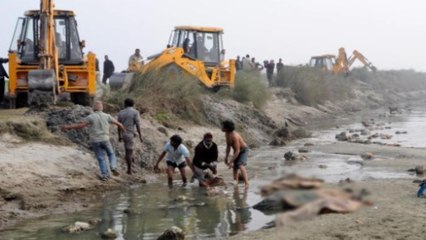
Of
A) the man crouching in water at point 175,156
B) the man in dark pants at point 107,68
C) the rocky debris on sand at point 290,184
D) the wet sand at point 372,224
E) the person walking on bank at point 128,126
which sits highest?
the man in dark pants at point 107,68

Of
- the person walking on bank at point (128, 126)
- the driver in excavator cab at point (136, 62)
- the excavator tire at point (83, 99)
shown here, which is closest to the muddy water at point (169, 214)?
the person walking on bank at point (128, 126)

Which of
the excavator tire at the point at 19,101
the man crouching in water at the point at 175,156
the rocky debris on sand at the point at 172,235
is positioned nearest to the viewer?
the rocky debris on sand at the point at 172,235

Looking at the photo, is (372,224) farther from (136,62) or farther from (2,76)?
(136,62)

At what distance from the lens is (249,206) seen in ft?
34.7

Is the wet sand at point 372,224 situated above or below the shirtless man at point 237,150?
below

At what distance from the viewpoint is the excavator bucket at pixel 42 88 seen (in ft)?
51.7

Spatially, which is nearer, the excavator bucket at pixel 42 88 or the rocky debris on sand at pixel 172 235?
the rocky debris on sand at pixel 172 235

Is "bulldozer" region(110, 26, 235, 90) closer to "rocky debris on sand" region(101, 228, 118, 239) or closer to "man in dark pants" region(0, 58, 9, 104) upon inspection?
"man in dark pants" region(0, 58, 9, 104)

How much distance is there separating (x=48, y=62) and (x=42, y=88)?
3.22 feet

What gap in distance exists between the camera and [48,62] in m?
16.5

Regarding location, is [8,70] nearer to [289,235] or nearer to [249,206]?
[249,206]

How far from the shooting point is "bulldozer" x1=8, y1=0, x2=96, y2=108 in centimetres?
1588

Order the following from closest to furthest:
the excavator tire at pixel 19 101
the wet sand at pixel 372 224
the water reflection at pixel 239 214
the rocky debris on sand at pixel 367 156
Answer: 1. the wet sand at pixel 372 224
2. the water reflection at pixel 239 214
3. the excavator tire at pixel 19 101
4. the rocky debris on sand at pixel 367 156

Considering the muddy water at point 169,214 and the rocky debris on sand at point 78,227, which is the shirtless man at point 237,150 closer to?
the muddy water at point 169,214
